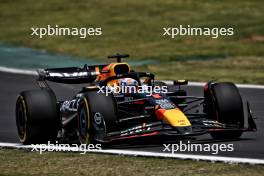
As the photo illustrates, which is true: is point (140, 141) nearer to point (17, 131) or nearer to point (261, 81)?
point (17, 131)

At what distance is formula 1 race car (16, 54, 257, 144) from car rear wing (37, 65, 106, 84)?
1.43ft

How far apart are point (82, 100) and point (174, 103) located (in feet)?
5.16

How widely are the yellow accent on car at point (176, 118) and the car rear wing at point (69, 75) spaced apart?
233cm

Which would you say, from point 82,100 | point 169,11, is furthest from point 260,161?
point 169,11

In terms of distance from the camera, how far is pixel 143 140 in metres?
14.6

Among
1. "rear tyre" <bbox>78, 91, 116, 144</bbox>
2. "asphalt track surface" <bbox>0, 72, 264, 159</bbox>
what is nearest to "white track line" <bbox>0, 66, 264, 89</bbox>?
"asphalt track surface" <bbox>0, 72, 264, 159</bbox>

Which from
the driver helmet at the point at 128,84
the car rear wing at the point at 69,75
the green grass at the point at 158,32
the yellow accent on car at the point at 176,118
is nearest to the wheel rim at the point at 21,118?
the car rear wing at the point at 69,75

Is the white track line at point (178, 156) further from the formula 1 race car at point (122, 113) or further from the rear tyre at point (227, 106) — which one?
the rear tyre at point (227, 106)

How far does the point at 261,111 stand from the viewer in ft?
58.2

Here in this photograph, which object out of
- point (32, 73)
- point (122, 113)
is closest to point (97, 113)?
point (122, 113)

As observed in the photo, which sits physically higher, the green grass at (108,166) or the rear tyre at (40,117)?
the rear tyre at (40,117)

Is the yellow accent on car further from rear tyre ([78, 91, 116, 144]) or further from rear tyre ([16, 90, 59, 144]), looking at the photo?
rear tyre ([16, 90, 59, 144])

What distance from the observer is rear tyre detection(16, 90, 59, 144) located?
46.3 ft

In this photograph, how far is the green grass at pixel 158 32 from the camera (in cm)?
2433
